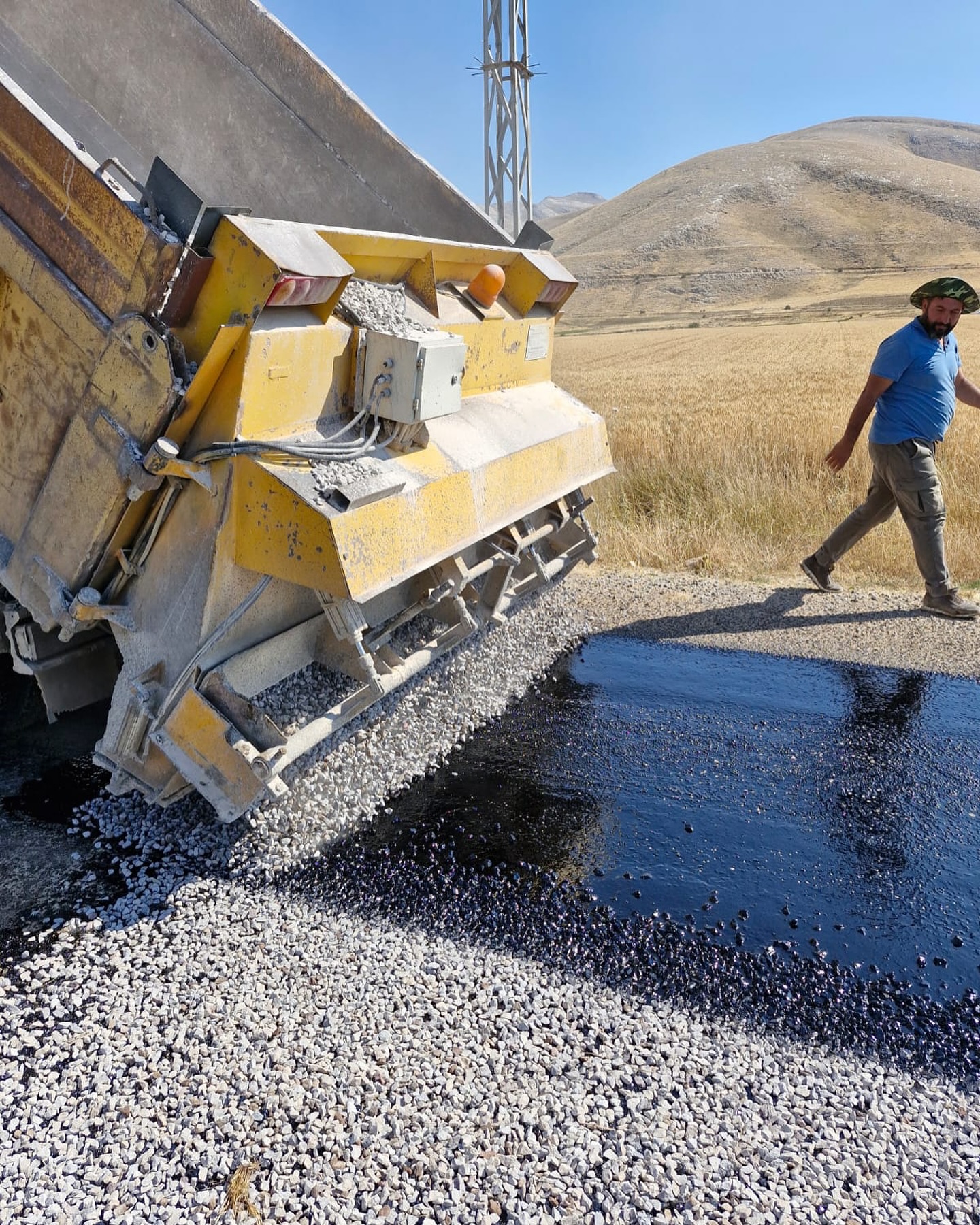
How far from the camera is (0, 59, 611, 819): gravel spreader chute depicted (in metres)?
2.91

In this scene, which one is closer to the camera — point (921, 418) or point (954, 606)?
point (921, 418)

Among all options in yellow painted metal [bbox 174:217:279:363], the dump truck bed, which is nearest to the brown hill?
the dump truck bed

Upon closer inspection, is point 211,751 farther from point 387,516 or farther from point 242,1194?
point 242,1194

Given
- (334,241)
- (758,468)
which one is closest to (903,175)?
(758,468)

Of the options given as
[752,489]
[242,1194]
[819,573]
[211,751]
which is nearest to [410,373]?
[211,751]

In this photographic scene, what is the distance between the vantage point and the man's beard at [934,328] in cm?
548

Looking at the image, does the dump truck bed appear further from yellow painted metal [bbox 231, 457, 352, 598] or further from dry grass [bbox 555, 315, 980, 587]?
dry grass [bbox 555, 315, 980, 587]

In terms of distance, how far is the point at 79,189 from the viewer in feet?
9.52

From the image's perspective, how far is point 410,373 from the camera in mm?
3369

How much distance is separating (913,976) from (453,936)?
1425mm

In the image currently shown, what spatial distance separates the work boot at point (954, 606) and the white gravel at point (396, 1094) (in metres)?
3.69

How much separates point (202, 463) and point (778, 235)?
6948cm

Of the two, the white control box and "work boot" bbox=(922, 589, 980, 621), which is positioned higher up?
the white control box

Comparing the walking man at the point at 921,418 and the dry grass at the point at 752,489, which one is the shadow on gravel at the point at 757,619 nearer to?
the walking man at the point at 921,418
